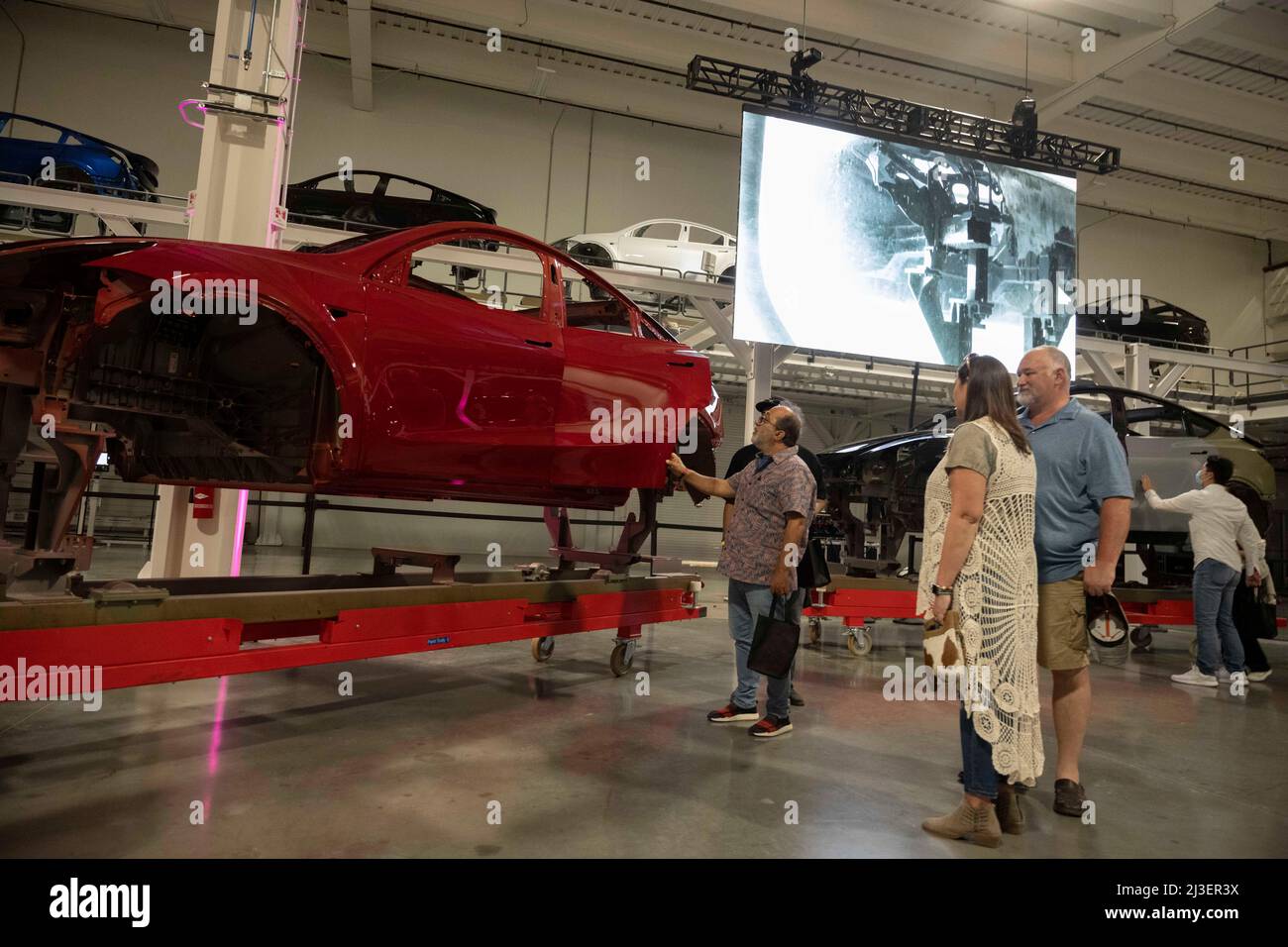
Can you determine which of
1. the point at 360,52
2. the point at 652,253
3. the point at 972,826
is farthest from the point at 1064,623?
the point at 360,52

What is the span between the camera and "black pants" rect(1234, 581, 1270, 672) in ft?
18.4

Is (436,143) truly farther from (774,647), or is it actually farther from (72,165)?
(774,647)

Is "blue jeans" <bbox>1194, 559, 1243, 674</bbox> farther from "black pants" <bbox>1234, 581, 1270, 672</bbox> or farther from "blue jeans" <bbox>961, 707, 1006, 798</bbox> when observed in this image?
"blue jeans" <bbox>961, 707, 1006, 798</bbox>

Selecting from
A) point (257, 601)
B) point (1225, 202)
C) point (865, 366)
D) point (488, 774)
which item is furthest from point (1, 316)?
point (1225, 202)

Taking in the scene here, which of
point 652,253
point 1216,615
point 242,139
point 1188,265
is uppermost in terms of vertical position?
point 1188,265

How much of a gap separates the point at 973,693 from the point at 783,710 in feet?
4.10

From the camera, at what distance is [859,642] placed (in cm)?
569

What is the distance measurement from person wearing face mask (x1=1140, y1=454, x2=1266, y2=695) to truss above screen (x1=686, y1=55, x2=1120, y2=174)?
5104 millimetres

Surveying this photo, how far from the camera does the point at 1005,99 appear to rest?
11508mm

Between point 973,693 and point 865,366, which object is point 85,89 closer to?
point 865,366

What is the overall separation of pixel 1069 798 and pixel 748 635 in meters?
1.37

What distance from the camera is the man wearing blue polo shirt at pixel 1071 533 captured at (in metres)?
2.54

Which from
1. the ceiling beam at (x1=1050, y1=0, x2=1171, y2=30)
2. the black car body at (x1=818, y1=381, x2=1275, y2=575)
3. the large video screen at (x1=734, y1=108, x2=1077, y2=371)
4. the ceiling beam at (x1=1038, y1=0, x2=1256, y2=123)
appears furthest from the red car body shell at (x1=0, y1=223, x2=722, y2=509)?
the ceiling beam at (x1=1038, y1=0, x2=1256, y2=123)

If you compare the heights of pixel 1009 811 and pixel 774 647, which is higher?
pixel 774 647
